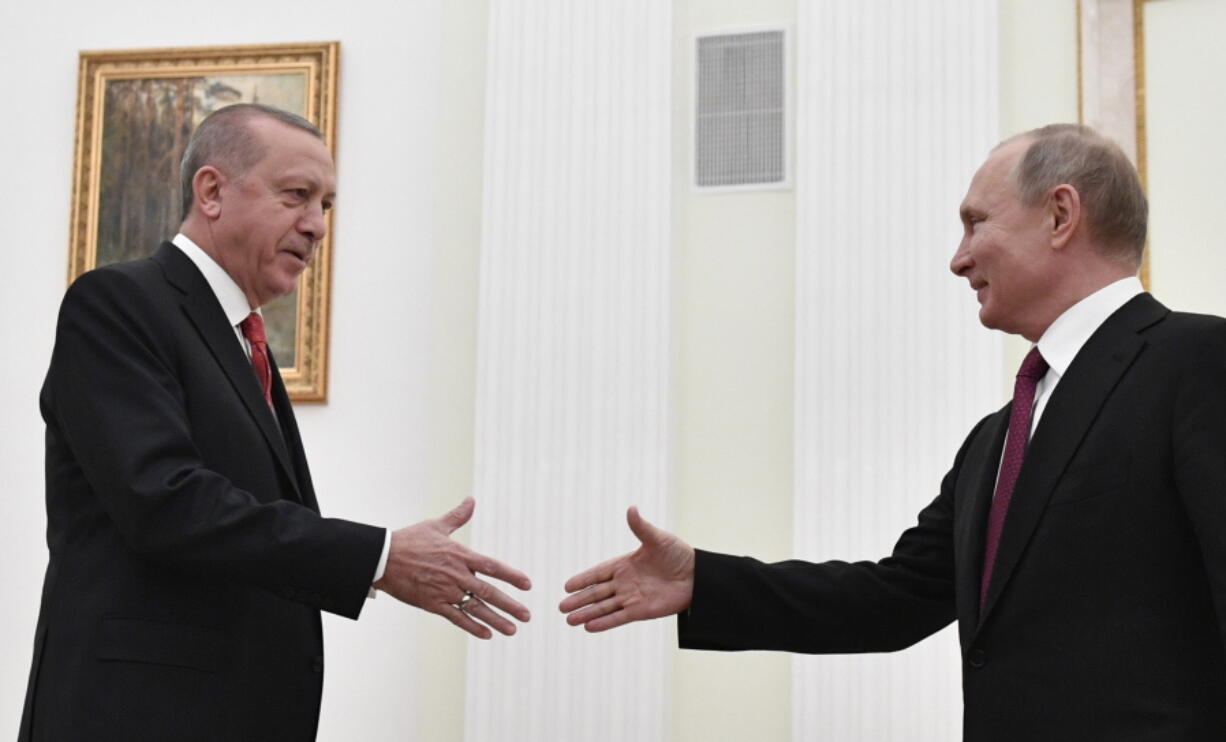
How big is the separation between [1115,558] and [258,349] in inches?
81.1

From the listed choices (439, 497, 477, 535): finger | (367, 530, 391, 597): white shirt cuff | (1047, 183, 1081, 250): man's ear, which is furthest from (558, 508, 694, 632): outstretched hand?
(1047, 183, 1081, 250): man's ear

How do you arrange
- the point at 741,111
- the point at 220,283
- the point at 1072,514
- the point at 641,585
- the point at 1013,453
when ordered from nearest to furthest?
the point at 1072,514 < the point at 1013,453 < the point at 220,283 < the point at 641,585 < the point at 741,111

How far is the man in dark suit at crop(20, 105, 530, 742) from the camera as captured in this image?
3062mm

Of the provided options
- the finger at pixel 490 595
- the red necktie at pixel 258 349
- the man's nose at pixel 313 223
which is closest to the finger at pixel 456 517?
the finger at pixel 490 595

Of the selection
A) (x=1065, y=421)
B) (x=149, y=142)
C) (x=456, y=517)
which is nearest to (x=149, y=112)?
(x=149, y=142)

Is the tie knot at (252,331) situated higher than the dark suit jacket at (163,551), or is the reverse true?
the tie knot at (252,331)

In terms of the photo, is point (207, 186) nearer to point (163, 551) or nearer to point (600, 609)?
point (163, 551)

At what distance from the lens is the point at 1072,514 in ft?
9.97

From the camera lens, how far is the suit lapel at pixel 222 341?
3.39 m

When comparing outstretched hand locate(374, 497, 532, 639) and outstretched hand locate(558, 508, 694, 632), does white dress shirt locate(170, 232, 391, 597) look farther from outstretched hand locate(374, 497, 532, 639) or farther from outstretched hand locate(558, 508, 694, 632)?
outstretched hand locate(558, 508, 694, 632)

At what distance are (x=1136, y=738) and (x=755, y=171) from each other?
4102mm

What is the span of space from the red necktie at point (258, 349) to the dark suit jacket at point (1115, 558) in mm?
1740

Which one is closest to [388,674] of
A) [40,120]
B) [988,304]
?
[40,120]

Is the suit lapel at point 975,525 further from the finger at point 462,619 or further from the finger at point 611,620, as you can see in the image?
the finger at point 462,619
